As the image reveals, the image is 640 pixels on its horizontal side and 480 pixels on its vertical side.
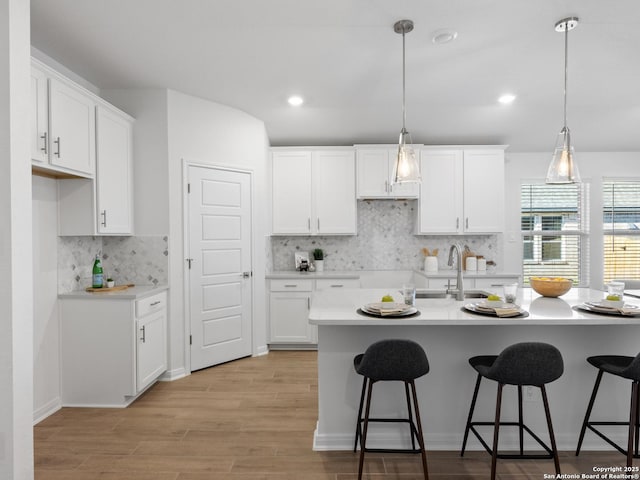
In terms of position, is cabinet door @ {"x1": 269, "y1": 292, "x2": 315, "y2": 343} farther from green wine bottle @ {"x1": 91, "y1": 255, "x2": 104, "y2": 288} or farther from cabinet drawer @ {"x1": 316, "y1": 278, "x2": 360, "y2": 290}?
green wine bottle @ {"x1": 91, "y1": 255, "x2": 104, "y2": 288}

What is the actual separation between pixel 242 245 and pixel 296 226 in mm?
817

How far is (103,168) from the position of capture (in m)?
3.27

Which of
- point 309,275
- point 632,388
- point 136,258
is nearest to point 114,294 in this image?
point 136,258

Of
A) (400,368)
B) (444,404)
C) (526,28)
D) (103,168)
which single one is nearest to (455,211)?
(526,28)

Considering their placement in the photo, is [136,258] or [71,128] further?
[136,258]

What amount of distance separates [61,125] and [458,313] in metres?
2.92

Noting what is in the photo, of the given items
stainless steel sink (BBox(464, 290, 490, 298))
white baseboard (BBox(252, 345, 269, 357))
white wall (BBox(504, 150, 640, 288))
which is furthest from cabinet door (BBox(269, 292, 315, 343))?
white wall (BBox(504, 150, 640, 288))

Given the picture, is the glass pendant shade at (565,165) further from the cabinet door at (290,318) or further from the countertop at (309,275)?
the cabinet door at (290,318)

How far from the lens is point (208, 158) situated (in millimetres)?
4000

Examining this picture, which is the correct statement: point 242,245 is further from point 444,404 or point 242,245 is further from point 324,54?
point 444,404

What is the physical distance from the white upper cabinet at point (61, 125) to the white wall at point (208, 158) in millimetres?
781

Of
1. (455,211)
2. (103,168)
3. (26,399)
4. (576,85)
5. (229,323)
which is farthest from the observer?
(455,211)

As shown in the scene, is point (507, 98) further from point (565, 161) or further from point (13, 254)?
point (13, 254)

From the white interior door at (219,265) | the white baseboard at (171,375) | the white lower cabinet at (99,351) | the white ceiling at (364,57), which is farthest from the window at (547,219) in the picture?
the white lower cabinet at (99,351)
